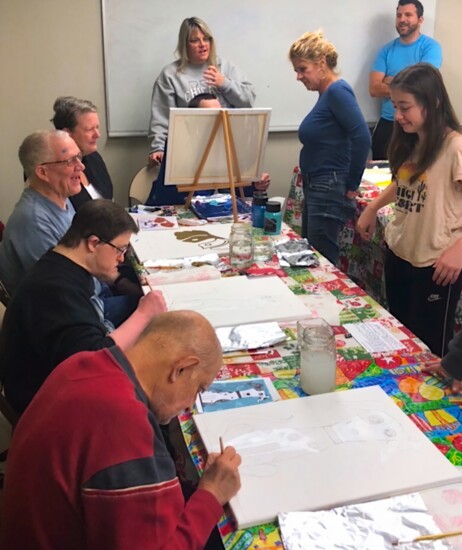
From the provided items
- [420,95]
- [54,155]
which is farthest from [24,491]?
[420,95]

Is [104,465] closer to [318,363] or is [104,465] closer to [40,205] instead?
[318,363]

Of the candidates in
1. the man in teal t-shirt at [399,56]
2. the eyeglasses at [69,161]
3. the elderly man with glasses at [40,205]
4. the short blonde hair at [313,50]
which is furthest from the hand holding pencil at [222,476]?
the man in teal t-shirt at [399,56]

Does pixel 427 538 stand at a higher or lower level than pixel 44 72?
lower

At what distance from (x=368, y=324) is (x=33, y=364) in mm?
956

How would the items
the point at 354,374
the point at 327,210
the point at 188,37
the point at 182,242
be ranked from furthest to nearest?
the point at 188,37
the point at 327,210
the point at 182,242
the point at 354,374

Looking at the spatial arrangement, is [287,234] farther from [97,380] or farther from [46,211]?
[97,380]

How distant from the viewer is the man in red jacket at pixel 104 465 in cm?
87

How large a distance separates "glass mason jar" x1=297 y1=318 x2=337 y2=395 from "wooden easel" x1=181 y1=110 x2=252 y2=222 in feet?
4.35

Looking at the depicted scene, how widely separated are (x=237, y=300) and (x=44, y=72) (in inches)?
110

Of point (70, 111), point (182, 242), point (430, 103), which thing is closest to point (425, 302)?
point (430, 103)

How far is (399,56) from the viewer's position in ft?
14.0

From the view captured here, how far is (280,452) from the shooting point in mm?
1163

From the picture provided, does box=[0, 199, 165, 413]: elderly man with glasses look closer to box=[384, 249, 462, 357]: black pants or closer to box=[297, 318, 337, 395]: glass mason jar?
box=[297, 318, 337, 395]: glass mason jar

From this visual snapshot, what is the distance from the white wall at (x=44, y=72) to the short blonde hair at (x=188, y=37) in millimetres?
656
